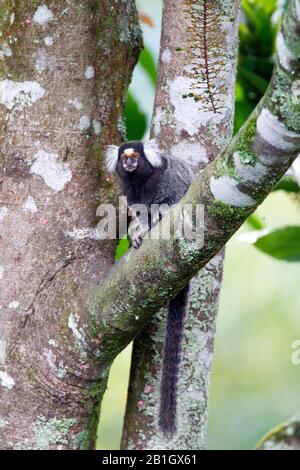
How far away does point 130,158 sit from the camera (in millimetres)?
2887

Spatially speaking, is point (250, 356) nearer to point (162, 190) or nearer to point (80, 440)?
point (162, 190)

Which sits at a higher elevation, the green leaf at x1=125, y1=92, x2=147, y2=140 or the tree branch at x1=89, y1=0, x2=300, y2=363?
the green leaf at x1=125, y1=92, x2=147, y2=140

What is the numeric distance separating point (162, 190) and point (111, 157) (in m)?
0.33

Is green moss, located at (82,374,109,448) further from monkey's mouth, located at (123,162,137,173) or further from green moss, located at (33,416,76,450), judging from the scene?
monkey's mouth, located at (123,162,137,173)

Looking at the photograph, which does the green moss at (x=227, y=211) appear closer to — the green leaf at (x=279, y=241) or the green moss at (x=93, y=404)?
the green moss at (x=93, y=404)

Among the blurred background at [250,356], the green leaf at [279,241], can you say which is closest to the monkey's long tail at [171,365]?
the green leaf at [279,241]

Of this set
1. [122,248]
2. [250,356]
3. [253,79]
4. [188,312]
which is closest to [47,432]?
[188,312]

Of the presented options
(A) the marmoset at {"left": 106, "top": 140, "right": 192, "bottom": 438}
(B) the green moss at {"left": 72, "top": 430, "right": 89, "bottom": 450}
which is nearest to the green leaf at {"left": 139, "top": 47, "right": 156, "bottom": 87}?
(A) the marmoset at {"left": 106, "top": 140, "right": 192, "bottom": 438}

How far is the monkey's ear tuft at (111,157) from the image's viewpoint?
282 centimetres

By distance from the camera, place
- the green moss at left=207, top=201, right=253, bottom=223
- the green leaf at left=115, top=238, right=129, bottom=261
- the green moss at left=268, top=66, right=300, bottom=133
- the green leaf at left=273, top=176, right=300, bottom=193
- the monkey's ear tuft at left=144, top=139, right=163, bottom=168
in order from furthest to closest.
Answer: the green leaf at left=115, top=238, right=129, bottom=261 < the green leaf at left=273, top=176, right=300, bottom=193 < the monkey's ear tuft at left=144, top=139, right=163, bottom=168 < the green moss at left=207, top=201, right=253, bottom=223 < the green moss at left=268, top=66, right=300, bottom=133

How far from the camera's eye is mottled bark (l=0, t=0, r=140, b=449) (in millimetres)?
2600

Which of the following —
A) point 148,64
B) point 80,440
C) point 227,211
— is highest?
point 148,64

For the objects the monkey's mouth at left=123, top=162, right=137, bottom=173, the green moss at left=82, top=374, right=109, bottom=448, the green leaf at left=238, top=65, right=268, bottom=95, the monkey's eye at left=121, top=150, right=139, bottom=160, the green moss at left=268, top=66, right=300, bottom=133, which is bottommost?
the green moss at left=82, top=374, right=109, bottom=448

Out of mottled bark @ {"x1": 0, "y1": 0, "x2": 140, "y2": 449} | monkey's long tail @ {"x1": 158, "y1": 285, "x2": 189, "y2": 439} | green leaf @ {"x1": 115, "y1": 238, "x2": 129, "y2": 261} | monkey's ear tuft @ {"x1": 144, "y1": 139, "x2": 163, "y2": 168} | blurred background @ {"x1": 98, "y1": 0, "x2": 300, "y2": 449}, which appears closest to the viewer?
mottled bark @ {"x1": 0, "y1": 0, "x2": 140, "y2": 449}
